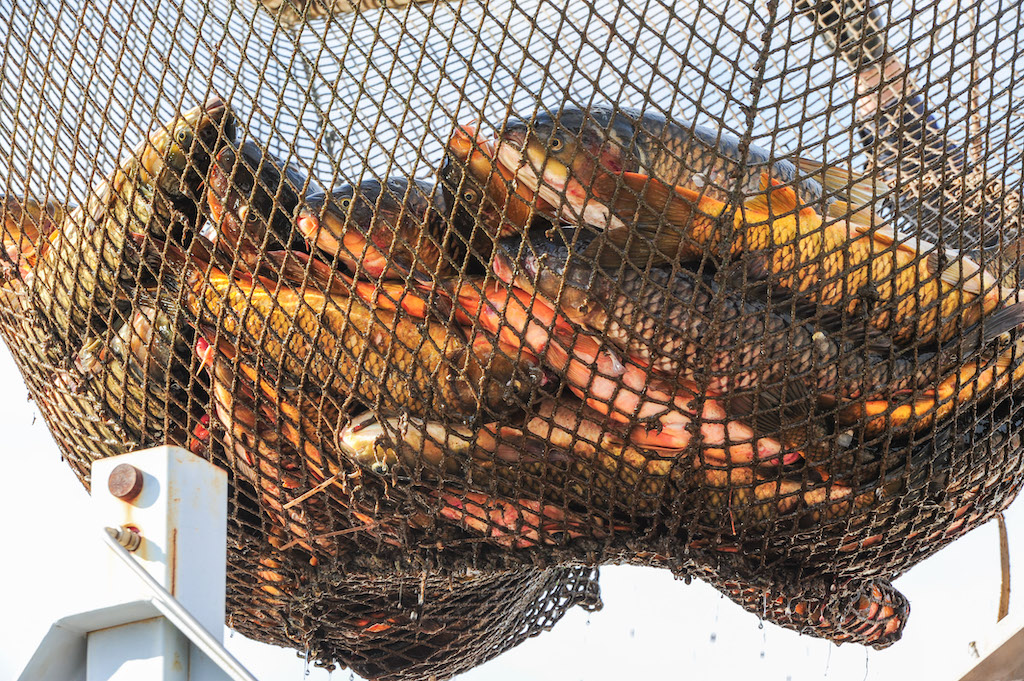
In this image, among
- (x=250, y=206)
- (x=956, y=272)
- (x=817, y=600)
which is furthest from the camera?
(x=817, y=600)

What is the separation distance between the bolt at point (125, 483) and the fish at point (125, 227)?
69cm

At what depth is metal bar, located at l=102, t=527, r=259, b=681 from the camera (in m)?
1.42

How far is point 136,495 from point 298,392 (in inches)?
23.0

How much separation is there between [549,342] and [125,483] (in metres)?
0.73

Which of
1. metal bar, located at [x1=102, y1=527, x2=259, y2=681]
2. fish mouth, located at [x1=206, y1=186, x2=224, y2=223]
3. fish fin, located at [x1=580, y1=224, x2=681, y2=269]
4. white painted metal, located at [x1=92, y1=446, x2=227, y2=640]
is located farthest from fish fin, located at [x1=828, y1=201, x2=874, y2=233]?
metal bar, located at [x1=102, y1=527, x2=259, y2=681]

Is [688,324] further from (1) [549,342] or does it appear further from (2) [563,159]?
(2) [563,159]

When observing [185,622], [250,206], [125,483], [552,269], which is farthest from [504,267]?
[185,622]

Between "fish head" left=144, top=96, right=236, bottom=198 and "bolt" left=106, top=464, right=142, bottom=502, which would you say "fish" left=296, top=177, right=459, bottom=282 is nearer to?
"fish head" left=144, top=96, right=236, bottom=198

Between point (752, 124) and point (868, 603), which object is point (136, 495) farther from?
point (868, 603)

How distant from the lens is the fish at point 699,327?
2.01m

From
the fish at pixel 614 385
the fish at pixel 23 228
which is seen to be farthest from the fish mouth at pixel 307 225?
the fish at pixel 23 228

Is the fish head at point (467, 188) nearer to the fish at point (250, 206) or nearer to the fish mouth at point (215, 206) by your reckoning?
the fish at point (250, 206)

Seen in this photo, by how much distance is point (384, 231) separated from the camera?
2.51 metres

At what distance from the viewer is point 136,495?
5.45 feet
